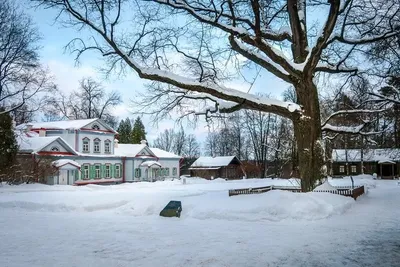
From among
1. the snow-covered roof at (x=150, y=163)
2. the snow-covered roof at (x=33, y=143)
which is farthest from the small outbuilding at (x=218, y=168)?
the snow-covered roof at (x=33, y=143)

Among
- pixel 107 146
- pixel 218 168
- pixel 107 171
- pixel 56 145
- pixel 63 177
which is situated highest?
pixel 107 146

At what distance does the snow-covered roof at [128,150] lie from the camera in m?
51.4

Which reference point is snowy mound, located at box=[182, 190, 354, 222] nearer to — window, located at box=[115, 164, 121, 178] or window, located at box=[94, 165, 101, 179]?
window, located at box=[94, 165, 101, 179]

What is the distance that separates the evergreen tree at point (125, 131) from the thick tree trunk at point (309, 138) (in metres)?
67.0

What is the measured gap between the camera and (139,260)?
7676 mm

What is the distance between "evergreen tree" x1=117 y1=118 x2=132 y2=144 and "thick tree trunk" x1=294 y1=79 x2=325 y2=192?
66993 millimetres

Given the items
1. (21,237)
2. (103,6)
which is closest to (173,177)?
(103,6)

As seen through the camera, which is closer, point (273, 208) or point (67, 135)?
point (273, 208)

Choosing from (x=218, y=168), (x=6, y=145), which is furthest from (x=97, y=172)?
(x=218, y=168)

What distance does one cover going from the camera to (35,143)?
40062mm

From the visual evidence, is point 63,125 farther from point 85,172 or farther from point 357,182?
point 357,182

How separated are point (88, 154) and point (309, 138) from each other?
109 ft

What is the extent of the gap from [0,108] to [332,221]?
105 feet

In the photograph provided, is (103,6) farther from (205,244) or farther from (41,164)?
(41,164)
